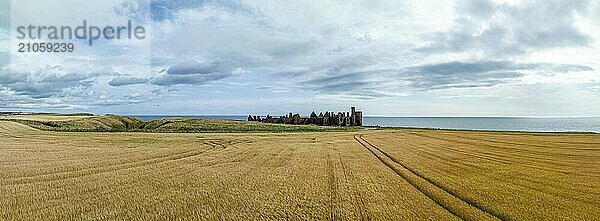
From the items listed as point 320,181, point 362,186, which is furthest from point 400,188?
point 320,181

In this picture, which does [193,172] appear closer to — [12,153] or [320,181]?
[320,181]

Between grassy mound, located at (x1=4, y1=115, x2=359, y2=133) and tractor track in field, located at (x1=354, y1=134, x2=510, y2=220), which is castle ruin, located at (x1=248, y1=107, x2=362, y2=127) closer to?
grassy mound, located at (x1=4, y1=115, x2=359, y2=133)

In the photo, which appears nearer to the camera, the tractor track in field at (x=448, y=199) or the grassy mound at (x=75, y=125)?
the tractor track in field at (x=448, y=199)

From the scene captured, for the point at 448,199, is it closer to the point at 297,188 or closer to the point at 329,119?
the point at 297,188

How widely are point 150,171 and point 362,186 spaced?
4.98 metres

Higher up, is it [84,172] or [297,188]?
[84,172]

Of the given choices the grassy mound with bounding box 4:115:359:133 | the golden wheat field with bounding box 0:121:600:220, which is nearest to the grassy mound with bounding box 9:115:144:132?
the grassy mound with bounding box 4:115:359:133

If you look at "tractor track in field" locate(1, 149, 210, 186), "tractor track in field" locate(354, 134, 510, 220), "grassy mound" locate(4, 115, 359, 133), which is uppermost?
"grassy mound" locate(4, 115, 359, 133)

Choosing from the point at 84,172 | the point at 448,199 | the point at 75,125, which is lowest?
the point at 448,199

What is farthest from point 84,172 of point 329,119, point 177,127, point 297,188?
Result: point 329,119

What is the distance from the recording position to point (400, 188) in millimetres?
7848

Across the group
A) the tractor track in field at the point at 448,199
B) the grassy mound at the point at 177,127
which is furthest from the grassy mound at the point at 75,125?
the tractor track in field at the point at 448,199

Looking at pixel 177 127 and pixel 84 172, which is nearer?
pixel 84 172

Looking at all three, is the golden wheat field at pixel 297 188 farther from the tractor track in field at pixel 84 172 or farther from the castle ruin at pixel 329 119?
the castle ruin at pixel 329 119
